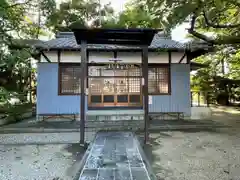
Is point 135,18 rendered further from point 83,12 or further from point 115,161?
point 83,12

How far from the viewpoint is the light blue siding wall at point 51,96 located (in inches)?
315

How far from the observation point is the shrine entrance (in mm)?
8742

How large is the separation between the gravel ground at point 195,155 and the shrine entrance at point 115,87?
319 cm

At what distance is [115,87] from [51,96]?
269 centimetres

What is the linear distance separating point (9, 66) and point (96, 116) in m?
4.72

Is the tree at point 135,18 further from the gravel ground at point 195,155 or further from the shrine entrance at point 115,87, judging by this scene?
the gravel ground at point 195,155

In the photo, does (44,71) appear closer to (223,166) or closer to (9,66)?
(9,66)

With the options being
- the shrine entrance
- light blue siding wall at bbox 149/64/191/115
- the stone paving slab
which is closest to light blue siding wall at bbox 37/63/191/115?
light blue siding wall at bbox 149/64/191/115

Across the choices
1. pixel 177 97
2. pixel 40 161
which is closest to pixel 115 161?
pixel 40 161

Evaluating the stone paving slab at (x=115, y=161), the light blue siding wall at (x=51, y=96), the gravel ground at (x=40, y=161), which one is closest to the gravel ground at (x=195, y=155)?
the stone paving slab at (x=115, y=161)

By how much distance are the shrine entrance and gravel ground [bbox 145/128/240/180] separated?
319 centimetres

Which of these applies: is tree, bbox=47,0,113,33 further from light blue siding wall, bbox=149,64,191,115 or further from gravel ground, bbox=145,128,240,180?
gravel ground, bbox=145,128,240,180

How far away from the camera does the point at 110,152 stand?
3.99 metres

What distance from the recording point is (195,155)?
12.9ft
